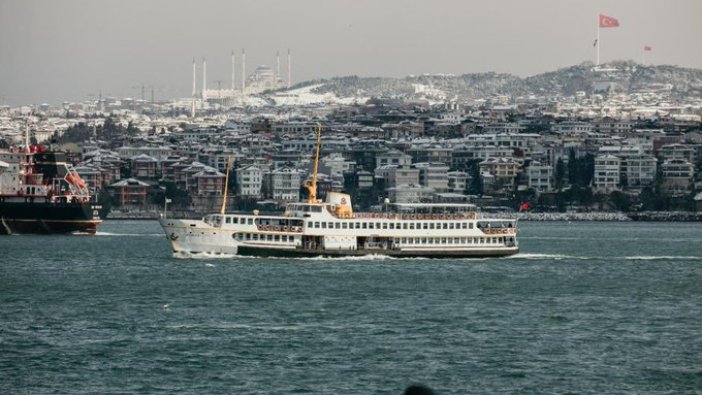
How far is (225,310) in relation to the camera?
34125mm

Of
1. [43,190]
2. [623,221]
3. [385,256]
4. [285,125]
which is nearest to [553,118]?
[285,125]

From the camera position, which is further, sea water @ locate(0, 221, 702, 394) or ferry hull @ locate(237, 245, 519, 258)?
ferry hull @ locate(237, 245, 519, 258)

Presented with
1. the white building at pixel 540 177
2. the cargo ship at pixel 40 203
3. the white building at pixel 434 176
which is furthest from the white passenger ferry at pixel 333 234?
the white building at pixel 540 177

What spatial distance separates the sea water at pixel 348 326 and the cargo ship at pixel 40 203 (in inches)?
834

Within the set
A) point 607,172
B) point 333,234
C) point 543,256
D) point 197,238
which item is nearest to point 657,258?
point 543,256

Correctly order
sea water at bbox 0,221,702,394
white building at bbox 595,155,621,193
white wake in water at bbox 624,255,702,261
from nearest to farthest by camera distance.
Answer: sea water at bbox 0,221,702,394 < white wake in water at bbox 624,255,702,261 < white building at bbox 595,155,621,193

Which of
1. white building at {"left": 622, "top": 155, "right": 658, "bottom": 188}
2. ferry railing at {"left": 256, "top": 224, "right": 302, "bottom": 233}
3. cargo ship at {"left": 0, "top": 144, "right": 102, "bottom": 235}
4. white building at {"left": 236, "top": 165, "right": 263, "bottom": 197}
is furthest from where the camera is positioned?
white building at {"left": 622, "top": 155, "right": 658, "bottom": 188}

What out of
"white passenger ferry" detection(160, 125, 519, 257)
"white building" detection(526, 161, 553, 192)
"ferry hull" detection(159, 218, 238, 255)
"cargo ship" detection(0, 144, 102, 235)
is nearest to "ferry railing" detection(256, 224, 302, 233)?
"white passenger ferry" detection(160, 125, 519, 257)

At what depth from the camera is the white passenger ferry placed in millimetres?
48625

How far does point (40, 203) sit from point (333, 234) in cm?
2586

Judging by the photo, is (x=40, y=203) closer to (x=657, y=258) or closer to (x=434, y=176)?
(x=657, y=258)

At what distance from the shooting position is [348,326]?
31359 millimetres

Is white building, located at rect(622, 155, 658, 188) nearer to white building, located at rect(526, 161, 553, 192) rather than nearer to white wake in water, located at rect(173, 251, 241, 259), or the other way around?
white building, located at rect(526, 161, 553, 192)

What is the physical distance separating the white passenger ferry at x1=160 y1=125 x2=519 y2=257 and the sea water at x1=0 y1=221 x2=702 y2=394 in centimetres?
54
